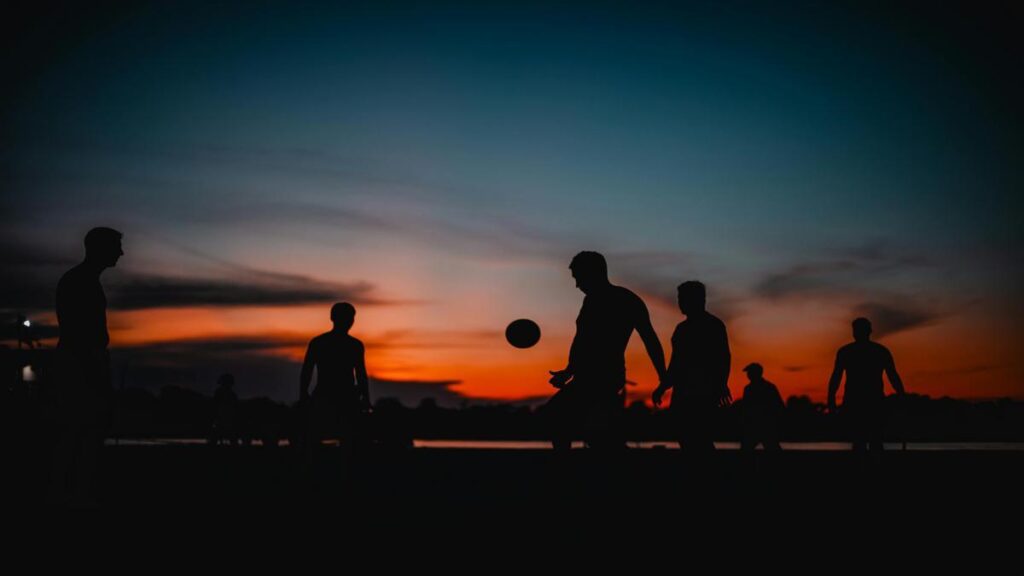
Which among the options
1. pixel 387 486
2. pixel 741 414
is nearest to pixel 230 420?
pixel 387 486

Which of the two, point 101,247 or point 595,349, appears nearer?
point 595,349

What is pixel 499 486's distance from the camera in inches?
486

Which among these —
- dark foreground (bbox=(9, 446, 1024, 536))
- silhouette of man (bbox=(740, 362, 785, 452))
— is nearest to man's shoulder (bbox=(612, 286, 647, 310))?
dark foreground (bbox=(9, 446, 1024, 536))

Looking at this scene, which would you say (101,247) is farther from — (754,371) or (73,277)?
(754,371)

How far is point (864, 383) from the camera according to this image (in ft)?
37.7

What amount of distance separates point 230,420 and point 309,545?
16489 millimetres

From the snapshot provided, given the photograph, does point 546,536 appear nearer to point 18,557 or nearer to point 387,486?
point 18,557

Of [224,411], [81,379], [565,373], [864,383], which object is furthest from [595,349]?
[224,411]

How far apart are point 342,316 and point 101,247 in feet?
8.92

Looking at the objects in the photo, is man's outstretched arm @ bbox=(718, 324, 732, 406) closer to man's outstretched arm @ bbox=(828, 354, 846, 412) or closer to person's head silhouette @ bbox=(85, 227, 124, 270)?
man's outstretched arm @ bbox=(828, 354, 846, 412)

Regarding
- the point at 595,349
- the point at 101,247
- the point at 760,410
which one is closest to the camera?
the point at 595,349

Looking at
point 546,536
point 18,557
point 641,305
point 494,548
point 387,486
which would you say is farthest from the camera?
point 387,486

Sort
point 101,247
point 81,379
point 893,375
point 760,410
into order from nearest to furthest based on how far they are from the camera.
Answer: point 81,379 < point 101,247 < point 893,375 < point 760,410

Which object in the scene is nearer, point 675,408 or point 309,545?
point 309,545
